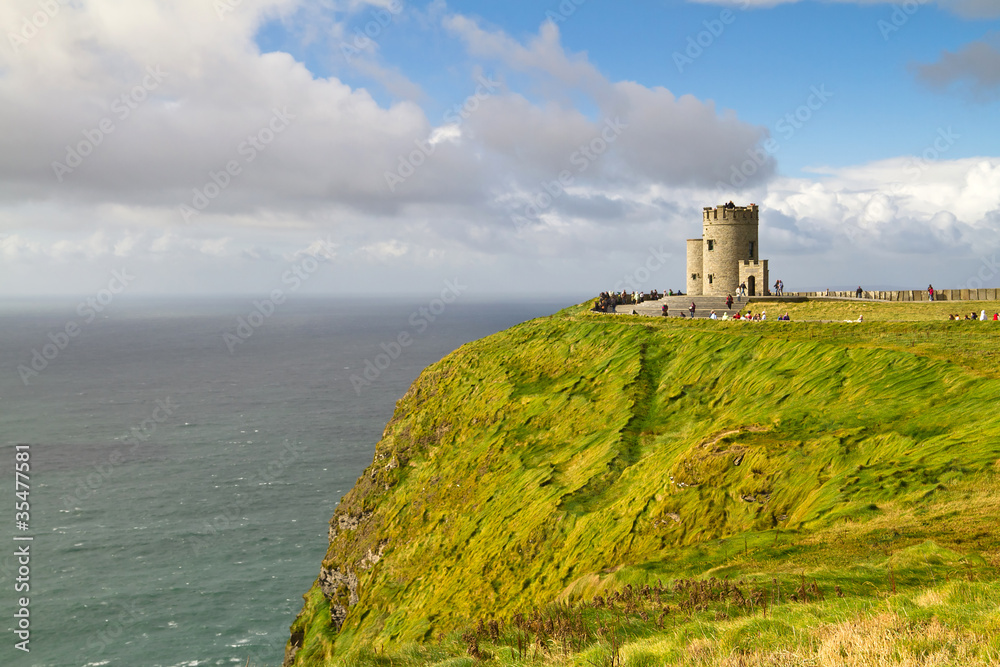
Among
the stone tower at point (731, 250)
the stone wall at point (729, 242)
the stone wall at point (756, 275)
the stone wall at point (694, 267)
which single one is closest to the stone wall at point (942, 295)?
the stone wall at point (756, 275)

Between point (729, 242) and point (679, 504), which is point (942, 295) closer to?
point (729, 242)

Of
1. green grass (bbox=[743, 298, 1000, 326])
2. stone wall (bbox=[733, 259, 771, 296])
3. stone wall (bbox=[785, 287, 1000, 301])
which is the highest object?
stone wall (bbox=[733, 259, 771, 296])

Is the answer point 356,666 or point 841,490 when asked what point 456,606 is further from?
point 841,490

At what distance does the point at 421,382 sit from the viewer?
46281 millimetres

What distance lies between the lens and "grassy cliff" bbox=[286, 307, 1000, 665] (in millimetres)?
10430

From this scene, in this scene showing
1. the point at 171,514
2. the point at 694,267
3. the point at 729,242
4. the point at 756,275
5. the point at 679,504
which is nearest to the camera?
the point at 679,504

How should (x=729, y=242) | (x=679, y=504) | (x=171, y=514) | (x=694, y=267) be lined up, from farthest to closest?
(x=694, y=267), (x=729, y=242), (x=171, y=514), (x=679, y=504)

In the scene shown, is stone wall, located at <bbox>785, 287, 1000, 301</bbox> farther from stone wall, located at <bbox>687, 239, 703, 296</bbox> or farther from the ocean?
the ocean

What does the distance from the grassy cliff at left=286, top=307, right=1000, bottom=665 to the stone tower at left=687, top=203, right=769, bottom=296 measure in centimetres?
2803

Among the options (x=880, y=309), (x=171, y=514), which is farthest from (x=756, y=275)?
(x=171, y=514)

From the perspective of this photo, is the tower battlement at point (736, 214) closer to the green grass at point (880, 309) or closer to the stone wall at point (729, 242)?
the stone wall at point (729, 242)

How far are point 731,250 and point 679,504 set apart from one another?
51.8 metres

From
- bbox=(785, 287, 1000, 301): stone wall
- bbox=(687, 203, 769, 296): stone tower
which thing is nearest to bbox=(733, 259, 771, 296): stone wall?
bbox=(687, 203, 769, 296): stone tower

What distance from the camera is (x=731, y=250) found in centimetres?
6644
